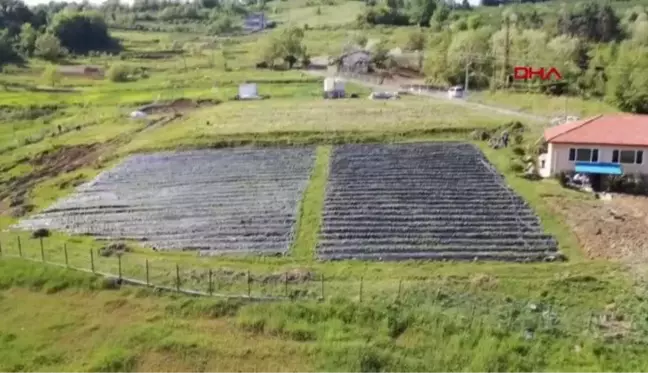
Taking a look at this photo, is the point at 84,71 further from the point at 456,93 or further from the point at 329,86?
the point at 456,93

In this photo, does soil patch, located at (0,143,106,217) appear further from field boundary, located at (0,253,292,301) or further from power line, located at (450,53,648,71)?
power line, located at (450,53,648,71)

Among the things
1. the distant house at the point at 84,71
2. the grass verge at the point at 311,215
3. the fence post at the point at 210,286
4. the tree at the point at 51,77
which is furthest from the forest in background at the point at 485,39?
the fence post at the point at 210,286

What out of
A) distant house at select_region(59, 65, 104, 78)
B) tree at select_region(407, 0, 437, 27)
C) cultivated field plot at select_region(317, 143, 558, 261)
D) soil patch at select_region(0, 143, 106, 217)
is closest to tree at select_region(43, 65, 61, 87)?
distant house at select_region(59, 65, 104, 78)

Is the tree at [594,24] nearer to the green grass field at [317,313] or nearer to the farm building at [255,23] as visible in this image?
the green grass field at [317,313]

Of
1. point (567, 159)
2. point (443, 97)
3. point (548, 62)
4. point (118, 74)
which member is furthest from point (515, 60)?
point (118, 74)

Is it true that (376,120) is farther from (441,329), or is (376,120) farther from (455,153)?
(441,329)

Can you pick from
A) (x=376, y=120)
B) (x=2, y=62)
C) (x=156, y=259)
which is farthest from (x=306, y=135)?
(x=2, y=62)
